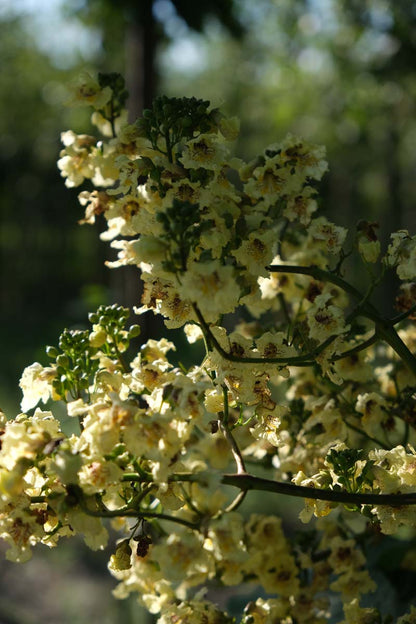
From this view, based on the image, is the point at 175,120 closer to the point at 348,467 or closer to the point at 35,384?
the point at 35,384

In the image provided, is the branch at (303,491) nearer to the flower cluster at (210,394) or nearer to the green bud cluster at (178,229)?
the flower cluster at (210,394)

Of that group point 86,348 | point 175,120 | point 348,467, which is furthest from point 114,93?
point 348,467

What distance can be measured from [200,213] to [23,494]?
566mm

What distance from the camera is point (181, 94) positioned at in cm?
2439

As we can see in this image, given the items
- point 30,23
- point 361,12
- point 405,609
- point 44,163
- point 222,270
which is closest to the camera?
point 222,270

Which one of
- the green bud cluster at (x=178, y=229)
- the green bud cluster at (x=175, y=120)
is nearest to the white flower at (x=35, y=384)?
the green bud cluster at (x=178, y=229)

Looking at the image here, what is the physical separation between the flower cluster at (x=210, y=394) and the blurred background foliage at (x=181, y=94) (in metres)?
0.20

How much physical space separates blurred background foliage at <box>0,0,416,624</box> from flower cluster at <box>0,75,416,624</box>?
0.20m

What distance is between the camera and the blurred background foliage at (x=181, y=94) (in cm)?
455

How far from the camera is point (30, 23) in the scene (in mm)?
22734

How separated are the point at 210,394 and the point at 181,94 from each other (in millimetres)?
24326

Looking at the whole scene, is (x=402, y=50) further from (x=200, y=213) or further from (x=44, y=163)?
(x=44, y=163)

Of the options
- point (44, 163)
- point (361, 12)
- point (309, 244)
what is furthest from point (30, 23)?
point (309, 244)

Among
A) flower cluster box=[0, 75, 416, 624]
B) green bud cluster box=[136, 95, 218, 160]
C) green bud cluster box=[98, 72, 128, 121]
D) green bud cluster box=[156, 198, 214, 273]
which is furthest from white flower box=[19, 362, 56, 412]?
green bud cluster box=[98, 72, 128, 121]
